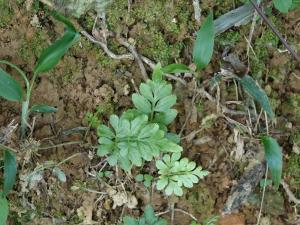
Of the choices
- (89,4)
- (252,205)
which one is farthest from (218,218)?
(89,4)

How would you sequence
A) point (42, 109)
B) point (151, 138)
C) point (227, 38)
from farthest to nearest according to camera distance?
point (227, 38) < point (42, 109) < point (151, 138)

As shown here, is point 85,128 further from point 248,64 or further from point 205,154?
point 248,64

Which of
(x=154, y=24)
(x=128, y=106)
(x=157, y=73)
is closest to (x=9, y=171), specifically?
(x=128, y=106)

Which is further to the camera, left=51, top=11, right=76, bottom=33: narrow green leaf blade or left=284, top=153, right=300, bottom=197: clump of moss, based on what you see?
left=284, top=153, right=300, bottom=197: clump of moss

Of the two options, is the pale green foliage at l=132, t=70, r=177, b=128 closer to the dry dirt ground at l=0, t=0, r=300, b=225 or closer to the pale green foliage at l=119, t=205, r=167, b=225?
the dry dirt ground at l=0, t=0, r=300, b=225

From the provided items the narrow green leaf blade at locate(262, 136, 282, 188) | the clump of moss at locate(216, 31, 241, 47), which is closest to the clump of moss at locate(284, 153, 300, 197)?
the narrow green leaf blade at locate(262, 136, 282, 188)

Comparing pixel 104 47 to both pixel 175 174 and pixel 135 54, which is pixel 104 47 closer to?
pixel 135 54
